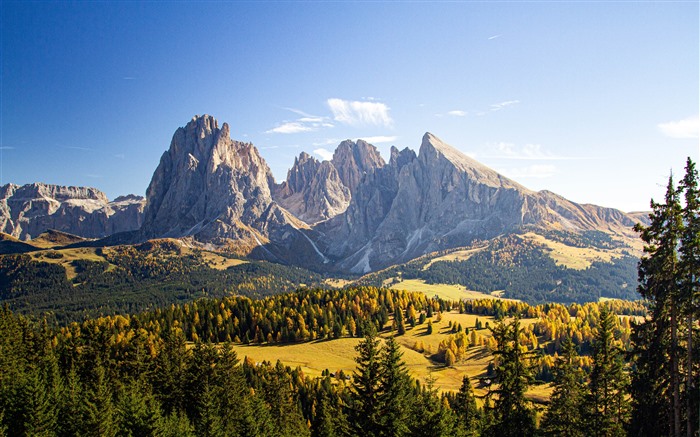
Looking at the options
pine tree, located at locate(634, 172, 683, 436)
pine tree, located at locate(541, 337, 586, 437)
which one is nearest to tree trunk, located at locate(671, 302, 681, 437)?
pine tree, located at locate(634, 172, 683, 436)

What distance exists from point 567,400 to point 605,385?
5.66 metres

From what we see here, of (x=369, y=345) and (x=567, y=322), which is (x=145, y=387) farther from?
(x=567, y=322)

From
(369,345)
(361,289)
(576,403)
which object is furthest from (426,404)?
(361,289)

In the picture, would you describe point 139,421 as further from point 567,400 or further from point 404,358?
point 404,358

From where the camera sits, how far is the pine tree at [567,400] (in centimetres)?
3703

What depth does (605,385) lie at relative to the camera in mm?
33250

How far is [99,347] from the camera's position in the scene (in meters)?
63.5

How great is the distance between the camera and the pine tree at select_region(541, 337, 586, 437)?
37.0 meters

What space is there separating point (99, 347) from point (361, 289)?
442 ft

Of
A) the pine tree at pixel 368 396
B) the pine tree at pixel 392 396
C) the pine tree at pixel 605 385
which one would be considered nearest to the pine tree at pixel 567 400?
the pine tree at pixel 605 385

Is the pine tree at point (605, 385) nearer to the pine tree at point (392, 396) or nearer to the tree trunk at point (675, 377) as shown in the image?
the tree trunk at point (675, 377)

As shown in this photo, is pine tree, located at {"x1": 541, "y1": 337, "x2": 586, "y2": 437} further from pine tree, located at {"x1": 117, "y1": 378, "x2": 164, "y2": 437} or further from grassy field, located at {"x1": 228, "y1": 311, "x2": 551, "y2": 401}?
grassy field, located at {"x1": 228, "y1": 311, "x2": 551, "y2": 401}

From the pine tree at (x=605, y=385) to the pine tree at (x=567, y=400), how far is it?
7.56 feet

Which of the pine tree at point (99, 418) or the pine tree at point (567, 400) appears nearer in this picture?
the pine tree at point (567, 400)
